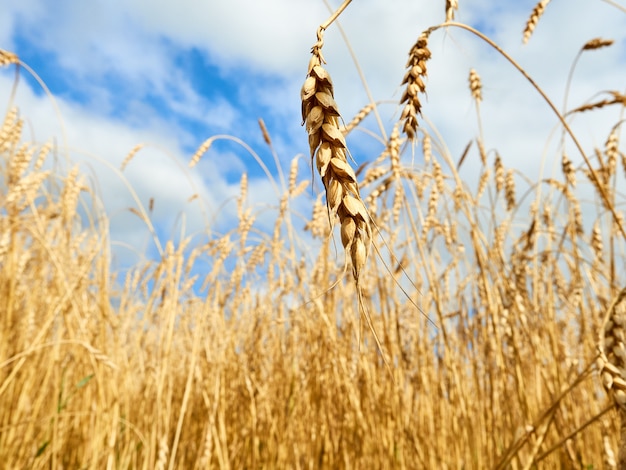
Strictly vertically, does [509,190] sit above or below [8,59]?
below

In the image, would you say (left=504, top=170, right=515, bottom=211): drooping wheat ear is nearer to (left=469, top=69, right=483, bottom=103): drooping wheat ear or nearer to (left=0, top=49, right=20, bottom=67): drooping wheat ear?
(left=469, top=69, right=483, bottom=103): drooping wheat ear

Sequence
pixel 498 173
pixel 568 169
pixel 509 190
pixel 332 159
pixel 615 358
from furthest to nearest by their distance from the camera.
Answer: pixel 509 190 < pixel 498 173 < pixel 568 169 < pixel 615 358 < pixel 332 159

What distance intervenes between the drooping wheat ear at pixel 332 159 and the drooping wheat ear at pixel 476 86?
1.33 meters

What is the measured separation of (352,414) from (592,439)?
800 mm

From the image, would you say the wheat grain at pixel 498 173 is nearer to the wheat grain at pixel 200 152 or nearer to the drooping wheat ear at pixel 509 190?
the drooping wheat ear at pixel 509 190

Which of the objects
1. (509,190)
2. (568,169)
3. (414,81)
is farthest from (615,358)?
(509,190)

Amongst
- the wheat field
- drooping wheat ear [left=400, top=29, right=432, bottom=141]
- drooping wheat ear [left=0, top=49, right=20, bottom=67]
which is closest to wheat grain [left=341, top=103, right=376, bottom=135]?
the wheat field

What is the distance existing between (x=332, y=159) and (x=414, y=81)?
27cm

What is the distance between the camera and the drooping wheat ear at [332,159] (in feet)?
1.48

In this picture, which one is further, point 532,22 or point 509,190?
point 509,190

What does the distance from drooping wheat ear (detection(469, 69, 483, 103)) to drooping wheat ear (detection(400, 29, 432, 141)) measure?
3.55ft

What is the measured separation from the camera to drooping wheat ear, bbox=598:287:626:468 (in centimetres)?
71

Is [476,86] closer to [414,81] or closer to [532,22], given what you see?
[532,22]

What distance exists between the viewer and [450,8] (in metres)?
0.76
